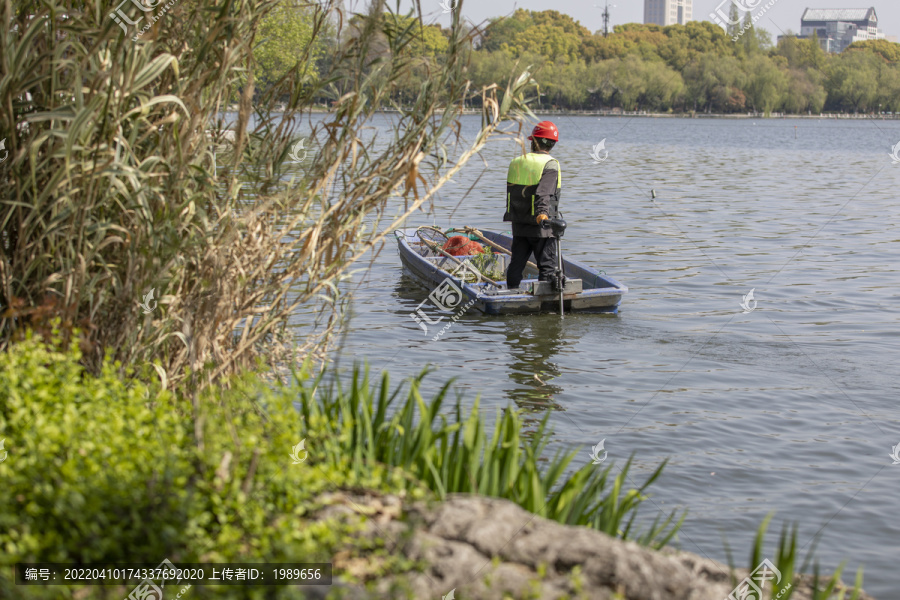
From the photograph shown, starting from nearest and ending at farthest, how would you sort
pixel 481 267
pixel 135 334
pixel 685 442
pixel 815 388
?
pixel 135 334, pixel 685 442, pixel 815 388, pixel 481 267

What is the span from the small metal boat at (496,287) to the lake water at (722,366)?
20cm

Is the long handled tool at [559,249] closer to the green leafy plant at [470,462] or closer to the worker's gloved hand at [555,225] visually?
the worker's gloved hand at [555,225]

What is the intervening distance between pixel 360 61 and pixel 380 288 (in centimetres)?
844

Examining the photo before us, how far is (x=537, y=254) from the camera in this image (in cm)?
1100

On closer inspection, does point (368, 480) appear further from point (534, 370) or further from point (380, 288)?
point (380, 288)

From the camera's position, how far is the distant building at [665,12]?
13575cm

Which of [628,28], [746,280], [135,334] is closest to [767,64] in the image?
[628,28]

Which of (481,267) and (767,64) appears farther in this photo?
(767,64)

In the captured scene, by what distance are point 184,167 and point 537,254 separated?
6830mm

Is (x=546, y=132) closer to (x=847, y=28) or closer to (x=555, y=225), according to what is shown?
(x=555, y=225)

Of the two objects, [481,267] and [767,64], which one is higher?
[767,64]

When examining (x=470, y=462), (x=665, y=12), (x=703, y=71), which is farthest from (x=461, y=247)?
(x=665, y=12)

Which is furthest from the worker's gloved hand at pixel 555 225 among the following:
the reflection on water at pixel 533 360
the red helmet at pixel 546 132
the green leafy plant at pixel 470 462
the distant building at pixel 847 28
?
the distant building at pixel 847 28

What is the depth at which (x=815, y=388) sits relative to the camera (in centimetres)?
858
